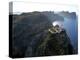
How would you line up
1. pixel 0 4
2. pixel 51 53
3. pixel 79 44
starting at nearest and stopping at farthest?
pixel 0 4, pixel 51 53, pixel 79 44

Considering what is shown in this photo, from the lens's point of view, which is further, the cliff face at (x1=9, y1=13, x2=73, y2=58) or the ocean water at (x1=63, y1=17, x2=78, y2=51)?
the ocean water at (x1=63, y1=17, x2=78, y2=51)

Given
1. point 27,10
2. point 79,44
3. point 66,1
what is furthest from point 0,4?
point 79,44

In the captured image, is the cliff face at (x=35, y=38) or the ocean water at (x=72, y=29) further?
the ocean water at (x=72, y=29)

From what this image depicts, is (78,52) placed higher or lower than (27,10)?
lower

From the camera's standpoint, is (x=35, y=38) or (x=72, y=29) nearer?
(x=35, y=38)

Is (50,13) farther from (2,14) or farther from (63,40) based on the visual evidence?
(2,14)

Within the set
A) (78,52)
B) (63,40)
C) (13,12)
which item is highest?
(13,12)

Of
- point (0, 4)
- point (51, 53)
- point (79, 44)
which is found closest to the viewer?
point (0, 4)

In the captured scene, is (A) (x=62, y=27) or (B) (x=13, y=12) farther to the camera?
(A) (x=62, y=27)
